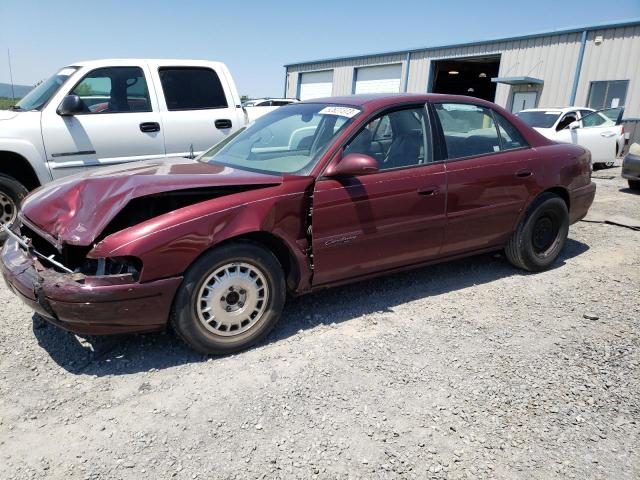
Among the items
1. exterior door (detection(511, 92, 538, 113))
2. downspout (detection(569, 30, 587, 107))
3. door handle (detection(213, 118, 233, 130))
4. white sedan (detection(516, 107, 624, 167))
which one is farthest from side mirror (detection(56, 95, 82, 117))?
exterior door (detection(511, 92, 538, 113))

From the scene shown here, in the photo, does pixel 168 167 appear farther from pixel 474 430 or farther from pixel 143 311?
pixel 474 430

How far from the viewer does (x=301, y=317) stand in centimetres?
374

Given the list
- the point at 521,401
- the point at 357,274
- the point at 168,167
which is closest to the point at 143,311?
the point at 168,167

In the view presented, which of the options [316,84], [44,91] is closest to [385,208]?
[44,91]

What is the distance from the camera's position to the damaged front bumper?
276 cm

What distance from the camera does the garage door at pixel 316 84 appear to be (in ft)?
95.8

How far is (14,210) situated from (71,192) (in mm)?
2514

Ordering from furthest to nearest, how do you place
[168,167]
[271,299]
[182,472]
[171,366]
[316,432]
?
[168,167] → [271,299] → [171,366] → [316,432] → [182,472]

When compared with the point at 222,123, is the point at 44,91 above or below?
above

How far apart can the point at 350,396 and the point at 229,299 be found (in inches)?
38.2

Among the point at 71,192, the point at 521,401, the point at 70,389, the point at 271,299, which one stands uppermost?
the point at 71,192

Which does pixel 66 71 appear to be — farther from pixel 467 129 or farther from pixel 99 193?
pixel 467 129

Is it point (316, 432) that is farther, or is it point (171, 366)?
point (171, 366)

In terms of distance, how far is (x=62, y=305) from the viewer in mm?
2775
